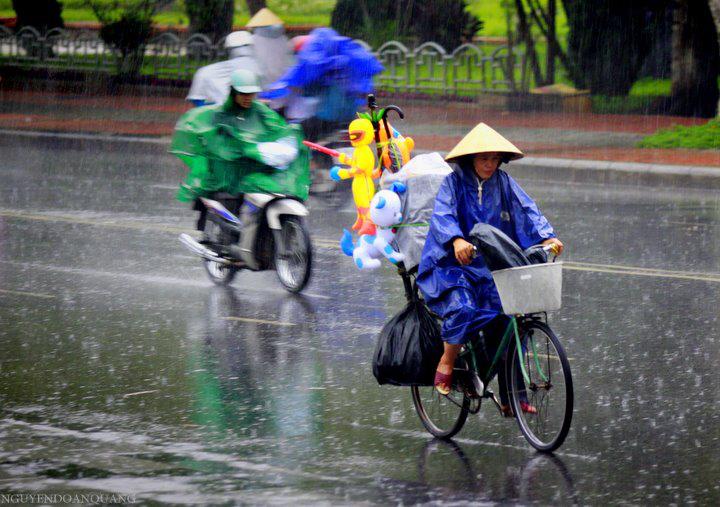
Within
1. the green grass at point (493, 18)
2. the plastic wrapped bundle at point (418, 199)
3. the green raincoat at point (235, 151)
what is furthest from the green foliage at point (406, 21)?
the plastic wrapped bundle at point (418, 199)

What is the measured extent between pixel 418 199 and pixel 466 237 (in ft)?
2.52

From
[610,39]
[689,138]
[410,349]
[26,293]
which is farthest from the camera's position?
[610,39]

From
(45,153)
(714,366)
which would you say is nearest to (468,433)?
(714,366)

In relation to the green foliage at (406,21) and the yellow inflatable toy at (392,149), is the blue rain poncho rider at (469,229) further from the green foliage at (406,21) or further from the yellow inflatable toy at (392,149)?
the green foliage at (406,21)

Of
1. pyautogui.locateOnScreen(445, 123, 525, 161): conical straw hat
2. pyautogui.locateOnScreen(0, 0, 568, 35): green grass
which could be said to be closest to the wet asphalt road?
pyautogui.locateOnScreen(445, 123, 525, 161): conical straw hat

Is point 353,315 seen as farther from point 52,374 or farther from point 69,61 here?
point 69,61

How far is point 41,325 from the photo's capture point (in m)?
9.59

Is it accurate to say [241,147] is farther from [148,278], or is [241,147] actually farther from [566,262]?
[566,262]

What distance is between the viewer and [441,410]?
7008 millimetres

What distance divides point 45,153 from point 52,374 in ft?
48.9

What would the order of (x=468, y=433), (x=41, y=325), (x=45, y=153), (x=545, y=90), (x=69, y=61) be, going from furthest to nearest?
(x=69, y=61) → (x=545, y=90) → (x=45, y=153) → (x=41, y=325) → (x=468, y=433)

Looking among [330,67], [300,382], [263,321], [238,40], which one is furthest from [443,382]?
[330,67]

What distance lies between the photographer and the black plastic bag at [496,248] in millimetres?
6156

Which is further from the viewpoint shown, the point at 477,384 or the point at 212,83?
the point at 212,83
